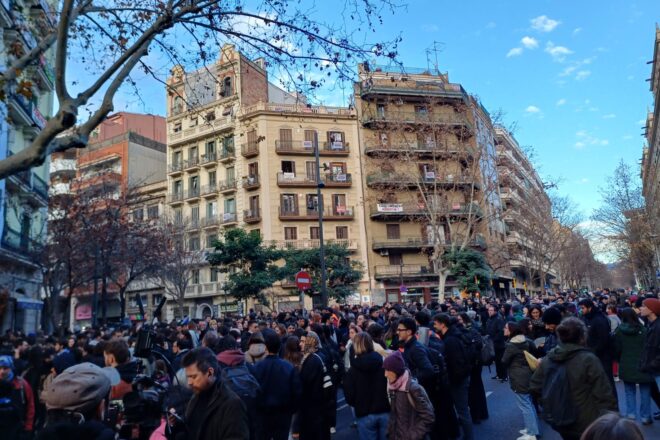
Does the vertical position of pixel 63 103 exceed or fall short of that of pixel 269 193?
it falls short

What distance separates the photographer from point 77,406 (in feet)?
8.45

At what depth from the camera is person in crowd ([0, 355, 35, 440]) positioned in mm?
4707

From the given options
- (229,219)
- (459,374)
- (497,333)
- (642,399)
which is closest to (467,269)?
(497,333)

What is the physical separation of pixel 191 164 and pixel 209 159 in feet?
6.48

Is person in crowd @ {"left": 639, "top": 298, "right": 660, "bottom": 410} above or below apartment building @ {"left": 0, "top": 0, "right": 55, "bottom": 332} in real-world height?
below

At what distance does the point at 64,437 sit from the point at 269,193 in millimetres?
36651

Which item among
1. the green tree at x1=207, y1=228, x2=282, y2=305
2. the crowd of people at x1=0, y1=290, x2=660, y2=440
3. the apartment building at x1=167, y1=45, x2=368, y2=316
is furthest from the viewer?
the apartment building at x1=167, y1=45, x2=368, y2=316

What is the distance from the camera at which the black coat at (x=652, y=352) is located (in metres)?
6.30

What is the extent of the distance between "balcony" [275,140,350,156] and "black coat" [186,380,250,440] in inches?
1439

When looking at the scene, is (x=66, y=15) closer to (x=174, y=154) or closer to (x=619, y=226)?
(x=619, y=226)

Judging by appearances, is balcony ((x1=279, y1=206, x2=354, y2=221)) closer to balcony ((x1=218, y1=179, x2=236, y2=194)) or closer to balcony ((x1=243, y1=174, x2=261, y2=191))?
balcony ((x1=243, y1=174, x2=261, y2=191))

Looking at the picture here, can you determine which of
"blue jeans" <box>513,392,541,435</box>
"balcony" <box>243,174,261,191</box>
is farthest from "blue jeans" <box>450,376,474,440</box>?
"balcony" <box>243,174,261,191</box>

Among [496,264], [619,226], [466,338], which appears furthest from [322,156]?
[466,338]

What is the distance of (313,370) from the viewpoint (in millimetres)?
5914
